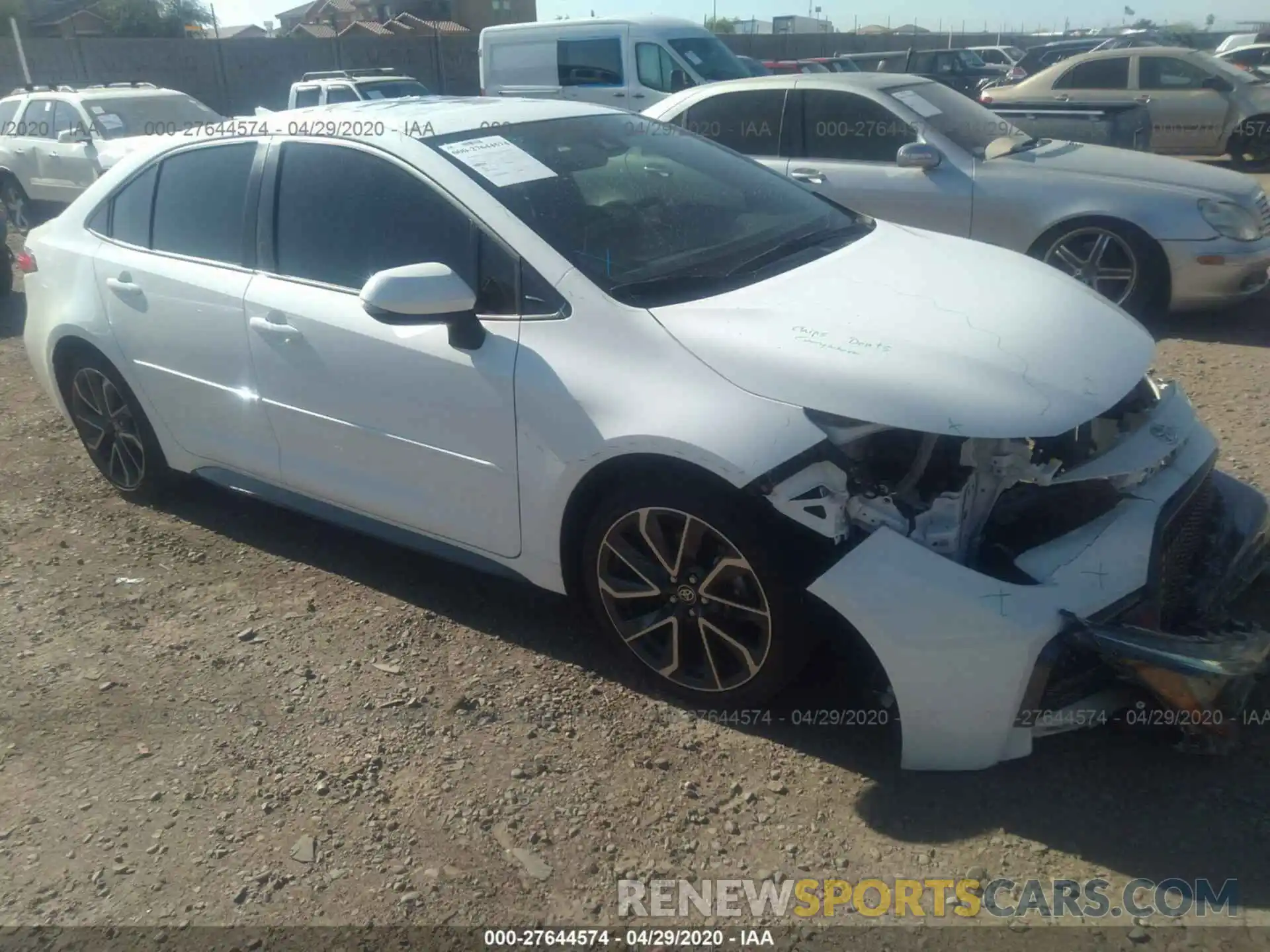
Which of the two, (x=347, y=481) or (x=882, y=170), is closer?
(x=347, y=481)

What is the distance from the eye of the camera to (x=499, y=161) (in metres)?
3.28

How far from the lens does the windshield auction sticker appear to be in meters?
3.20

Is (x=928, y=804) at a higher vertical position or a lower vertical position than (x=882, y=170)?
lower

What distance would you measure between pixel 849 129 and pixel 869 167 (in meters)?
0.33

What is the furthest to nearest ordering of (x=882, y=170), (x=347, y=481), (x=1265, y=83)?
(x=1265, y=83)
(x=882, y=170)
(x=347, y=481)

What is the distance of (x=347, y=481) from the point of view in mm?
3525

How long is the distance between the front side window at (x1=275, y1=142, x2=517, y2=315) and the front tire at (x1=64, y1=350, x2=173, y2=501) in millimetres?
1252

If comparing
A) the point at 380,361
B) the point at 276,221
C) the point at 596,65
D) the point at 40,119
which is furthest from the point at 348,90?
the point at 380,361

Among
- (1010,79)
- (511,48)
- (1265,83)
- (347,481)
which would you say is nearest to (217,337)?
(347,481)

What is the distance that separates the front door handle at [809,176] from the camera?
21.3 feet

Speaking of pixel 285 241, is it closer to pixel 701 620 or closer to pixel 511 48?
pixel 701 620

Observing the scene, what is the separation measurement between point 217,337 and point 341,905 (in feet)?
7.17

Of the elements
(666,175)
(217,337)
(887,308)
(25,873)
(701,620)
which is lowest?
(25,873)

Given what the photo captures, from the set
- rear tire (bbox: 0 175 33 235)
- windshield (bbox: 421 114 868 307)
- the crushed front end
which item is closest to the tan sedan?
windshield (bbox: 421 114 868 307)
